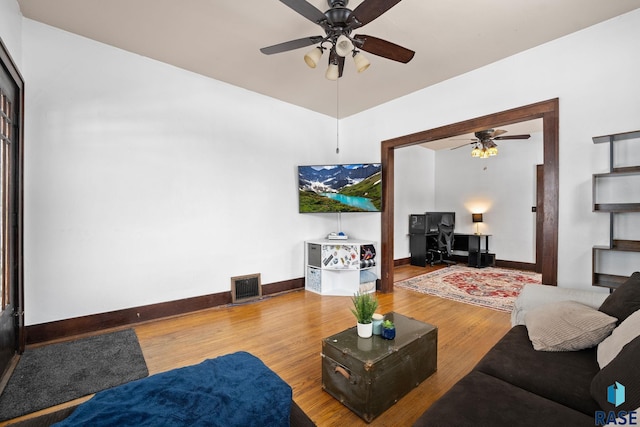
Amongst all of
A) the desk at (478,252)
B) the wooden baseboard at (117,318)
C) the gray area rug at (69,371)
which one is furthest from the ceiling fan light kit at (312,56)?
the desk at (478,252)

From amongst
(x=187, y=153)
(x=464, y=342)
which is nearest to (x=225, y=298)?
(x=187, y=153)

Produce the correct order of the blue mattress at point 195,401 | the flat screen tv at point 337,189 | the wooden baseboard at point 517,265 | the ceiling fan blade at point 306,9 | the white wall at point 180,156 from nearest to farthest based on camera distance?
the blue mattress at point 195,401
the ceiling fan blade at point 306,9
the white wall at point 180,156
the flat screen tv at point 337,189
the wooden baseboard at point 517,265

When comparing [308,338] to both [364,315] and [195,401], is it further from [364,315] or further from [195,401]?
[195,401]

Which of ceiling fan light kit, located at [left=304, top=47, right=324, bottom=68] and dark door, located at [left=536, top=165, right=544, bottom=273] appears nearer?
ceiling fan light kit, located at [left=304, top=47, right=324, bottom=68]

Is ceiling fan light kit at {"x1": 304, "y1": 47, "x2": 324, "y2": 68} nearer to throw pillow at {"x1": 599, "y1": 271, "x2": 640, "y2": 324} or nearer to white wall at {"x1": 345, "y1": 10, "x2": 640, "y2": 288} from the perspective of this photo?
white wall at {"x1": 345, "y1": 10, "x2": 640, "y2": 288}

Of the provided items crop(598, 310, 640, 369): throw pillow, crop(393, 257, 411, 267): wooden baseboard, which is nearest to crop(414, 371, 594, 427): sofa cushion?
crop(598, 310, 640, 369): throw pillow

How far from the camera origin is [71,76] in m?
2.87

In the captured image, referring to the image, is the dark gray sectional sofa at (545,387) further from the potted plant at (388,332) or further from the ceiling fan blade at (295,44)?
the ceiling fan blade at (295,44)

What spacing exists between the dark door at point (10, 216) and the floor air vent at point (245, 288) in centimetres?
201

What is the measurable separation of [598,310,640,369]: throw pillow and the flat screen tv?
315 cm

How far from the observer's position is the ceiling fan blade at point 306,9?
187cm

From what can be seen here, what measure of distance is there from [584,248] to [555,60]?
6.06ft

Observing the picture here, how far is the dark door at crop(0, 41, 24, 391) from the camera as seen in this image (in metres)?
2.21

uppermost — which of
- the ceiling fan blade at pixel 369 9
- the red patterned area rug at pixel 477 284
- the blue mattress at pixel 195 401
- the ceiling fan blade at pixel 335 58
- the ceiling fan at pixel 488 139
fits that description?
the ceiling fan blade at pixel 369 9
